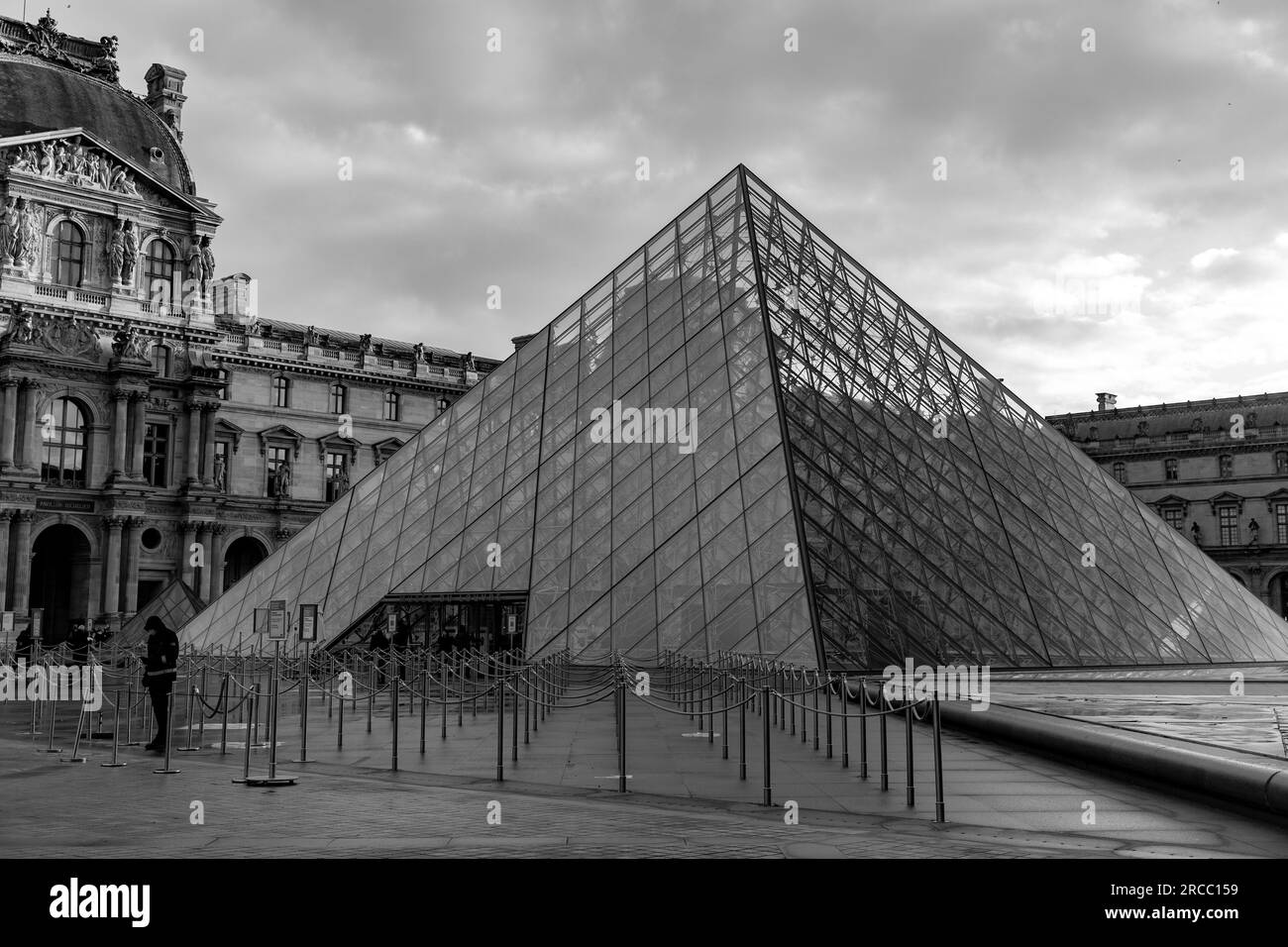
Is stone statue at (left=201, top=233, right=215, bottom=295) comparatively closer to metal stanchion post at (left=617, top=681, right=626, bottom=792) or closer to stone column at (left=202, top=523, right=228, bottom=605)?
stone column at (left=202, top=523, right=228, bottom=605)

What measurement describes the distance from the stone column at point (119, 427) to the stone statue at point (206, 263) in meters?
7.41

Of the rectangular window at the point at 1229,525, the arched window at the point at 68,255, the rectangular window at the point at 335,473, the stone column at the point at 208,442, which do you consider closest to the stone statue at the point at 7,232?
the arched window at the point at 68,255

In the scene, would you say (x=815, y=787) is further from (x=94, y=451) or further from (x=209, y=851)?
(x=94, y=451)

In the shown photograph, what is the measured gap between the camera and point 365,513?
102 feet

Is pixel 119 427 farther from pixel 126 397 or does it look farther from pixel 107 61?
pixel 107 61

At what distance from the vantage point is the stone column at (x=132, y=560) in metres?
54.2

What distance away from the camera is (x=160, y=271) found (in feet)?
193

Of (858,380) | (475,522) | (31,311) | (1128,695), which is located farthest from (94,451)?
(1128,695)

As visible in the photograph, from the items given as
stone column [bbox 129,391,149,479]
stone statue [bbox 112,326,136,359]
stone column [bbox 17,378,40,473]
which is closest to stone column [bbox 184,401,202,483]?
stone column [bbox 129,391,149,479]

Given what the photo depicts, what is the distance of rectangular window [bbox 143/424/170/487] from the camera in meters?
57.9

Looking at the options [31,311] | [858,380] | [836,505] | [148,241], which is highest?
[148,241]
